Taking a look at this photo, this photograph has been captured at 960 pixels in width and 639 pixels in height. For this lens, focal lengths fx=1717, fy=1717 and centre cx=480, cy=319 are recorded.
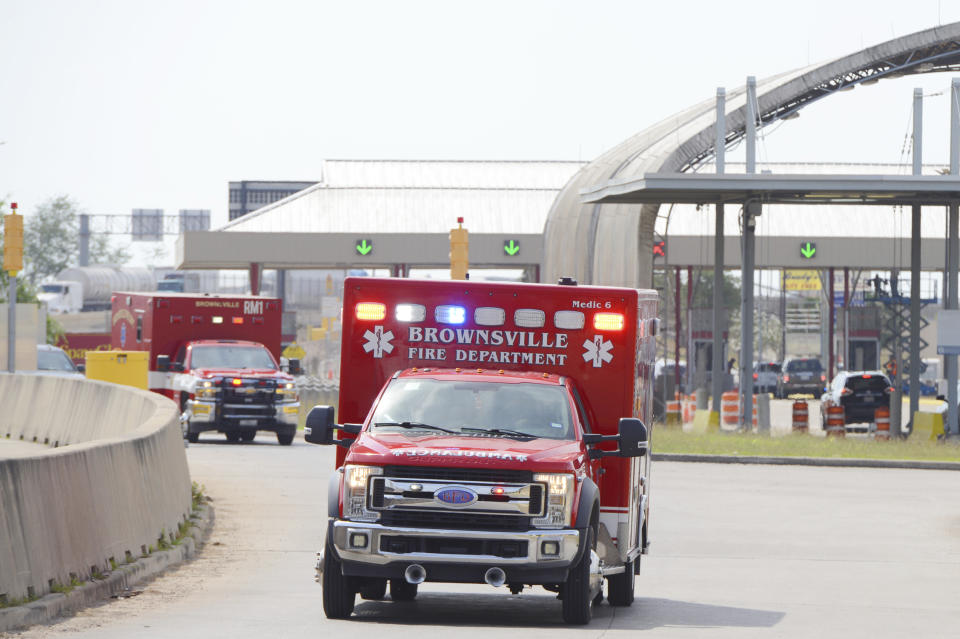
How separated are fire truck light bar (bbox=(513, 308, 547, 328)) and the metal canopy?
75.4 ft

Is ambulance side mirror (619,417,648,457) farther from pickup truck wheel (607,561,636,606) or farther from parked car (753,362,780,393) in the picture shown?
parked car (753,362,780,393)

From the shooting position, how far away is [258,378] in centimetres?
3319

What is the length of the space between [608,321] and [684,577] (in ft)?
11.8

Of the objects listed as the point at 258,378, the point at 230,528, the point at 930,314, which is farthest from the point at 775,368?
the point at 230,528

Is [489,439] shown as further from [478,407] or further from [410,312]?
[410,312]

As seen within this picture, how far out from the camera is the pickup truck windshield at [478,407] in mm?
12227

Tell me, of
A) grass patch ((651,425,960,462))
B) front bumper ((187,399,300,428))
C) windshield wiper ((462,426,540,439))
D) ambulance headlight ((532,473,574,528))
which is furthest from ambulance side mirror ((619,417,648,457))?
front bumper ((187,399,300,428))

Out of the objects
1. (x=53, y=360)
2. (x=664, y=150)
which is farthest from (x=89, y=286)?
(x=664, y=150)

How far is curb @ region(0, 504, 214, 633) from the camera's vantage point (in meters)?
11.0

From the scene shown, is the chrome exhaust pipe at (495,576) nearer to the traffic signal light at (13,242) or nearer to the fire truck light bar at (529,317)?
the fire truck light bar at (529,317)

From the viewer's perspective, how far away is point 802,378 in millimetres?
75375

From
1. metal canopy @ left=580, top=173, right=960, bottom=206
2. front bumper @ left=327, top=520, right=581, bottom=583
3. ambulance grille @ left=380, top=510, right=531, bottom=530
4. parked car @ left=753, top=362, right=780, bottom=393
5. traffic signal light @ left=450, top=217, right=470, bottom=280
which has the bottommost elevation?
parked car @ left=753, top=362, right=780, bottom=393

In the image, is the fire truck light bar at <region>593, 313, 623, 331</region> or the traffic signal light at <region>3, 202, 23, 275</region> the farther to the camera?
the traffic signal light at <region>3, 202, 23, 275</region>

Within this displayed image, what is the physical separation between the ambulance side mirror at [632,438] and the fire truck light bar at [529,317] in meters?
1.44
